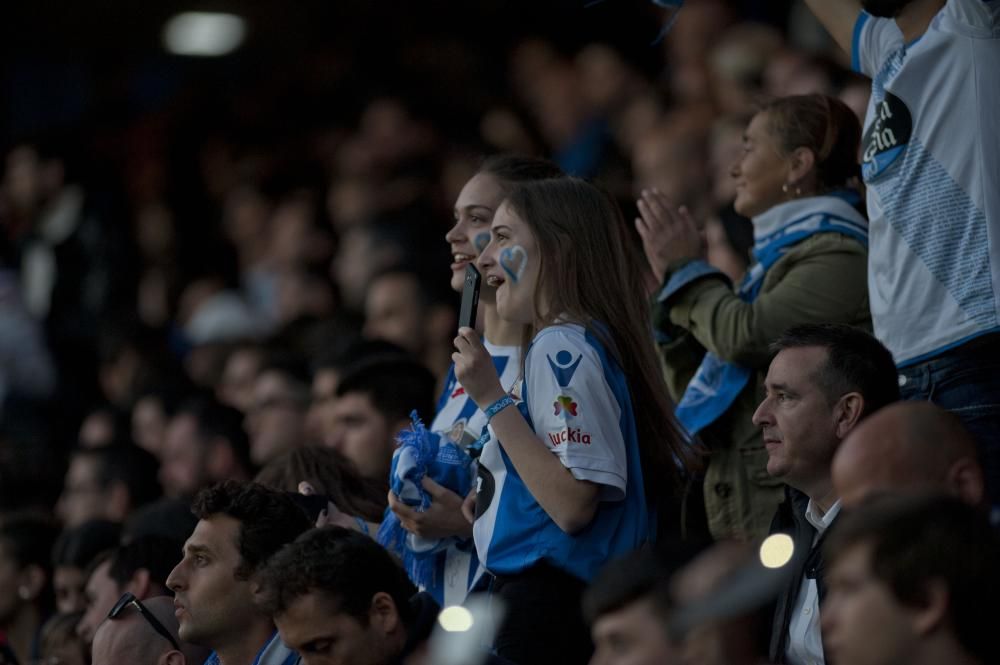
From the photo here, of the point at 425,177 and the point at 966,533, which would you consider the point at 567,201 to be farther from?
the point at 425,177

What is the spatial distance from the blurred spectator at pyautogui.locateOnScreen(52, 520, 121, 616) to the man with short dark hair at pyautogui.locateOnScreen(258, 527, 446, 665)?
8.23 feet

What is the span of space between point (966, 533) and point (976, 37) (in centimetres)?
204

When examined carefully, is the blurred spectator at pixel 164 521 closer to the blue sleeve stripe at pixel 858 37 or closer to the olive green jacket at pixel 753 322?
the olive green jacket at pixel 753 322

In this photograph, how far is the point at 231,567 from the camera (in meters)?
4.35

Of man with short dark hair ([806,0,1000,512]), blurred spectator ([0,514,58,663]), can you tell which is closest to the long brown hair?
man with short dark hair ([806,0,1000,512])

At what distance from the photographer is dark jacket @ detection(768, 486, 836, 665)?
375 cm

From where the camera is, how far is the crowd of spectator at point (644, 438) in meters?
2.94

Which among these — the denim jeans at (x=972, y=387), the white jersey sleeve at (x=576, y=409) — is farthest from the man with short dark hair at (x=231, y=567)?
the denim jeans at (x=972, y=387)

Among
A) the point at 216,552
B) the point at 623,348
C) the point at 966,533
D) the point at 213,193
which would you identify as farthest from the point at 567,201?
the point at 213,193

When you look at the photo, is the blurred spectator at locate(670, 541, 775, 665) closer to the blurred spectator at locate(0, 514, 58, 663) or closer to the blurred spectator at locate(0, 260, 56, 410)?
the blurred spectator at locate(0, 514, 58, 663)

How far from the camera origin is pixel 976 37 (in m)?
4.21

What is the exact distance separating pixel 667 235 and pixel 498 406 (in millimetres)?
1132

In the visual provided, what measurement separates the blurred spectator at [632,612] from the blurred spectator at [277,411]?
4043 millimetres

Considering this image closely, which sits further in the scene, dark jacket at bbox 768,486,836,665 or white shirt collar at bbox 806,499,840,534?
white shirt collar at bbox 806,499,840,534
